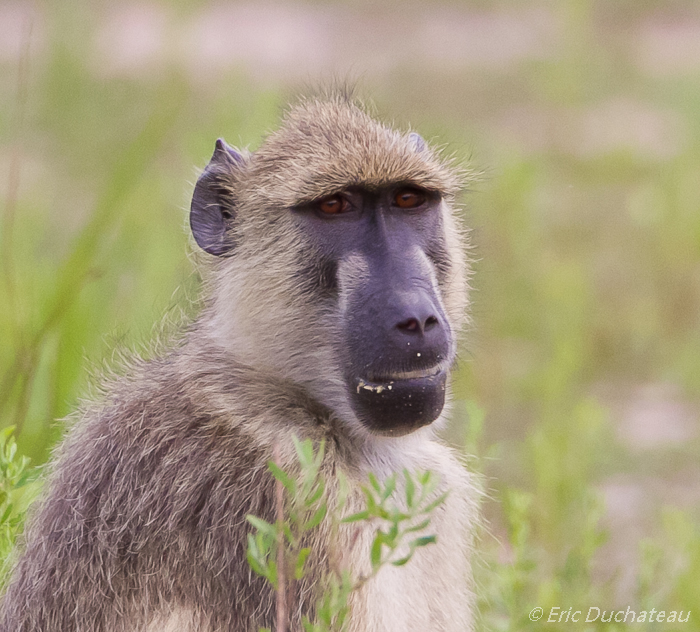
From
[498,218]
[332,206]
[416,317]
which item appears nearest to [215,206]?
[332,206]

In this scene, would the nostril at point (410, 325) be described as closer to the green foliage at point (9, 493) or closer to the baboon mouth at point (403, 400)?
the baboon mouth at point (403, 400)

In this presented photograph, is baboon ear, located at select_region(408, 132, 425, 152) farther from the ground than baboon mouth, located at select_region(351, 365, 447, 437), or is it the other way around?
baboon ear, located at select_region(408, 132, 425, 152)

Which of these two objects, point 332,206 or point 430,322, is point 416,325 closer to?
point 430,322

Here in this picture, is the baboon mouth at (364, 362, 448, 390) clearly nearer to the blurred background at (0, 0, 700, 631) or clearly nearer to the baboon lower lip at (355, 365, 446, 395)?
the baboon lower lip at (355, 365, 446, 395)

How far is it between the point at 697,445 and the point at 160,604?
5189mm

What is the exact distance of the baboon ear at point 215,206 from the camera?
3723 mm

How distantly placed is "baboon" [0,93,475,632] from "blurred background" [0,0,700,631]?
0.28m

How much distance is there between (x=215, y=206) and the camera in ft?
12.3

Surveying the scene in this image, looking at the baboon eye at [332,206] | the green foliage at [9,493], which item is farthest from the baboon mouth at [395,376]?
the green foliage at [9,493]

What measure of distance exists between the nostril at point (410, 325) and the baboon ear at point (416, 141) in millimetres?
874

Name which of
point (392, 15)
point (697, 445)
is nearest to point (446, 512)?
point (697, 445)

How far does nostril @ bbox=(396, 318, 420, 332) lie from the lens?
3.11 meters

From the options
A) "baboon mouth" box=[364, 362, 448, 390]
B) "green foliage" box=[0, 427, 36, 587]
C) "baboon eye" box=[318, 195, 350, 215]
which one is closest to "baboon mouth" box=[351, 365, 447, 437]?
"baboon mouth" box=[364, 362, 448, 390]

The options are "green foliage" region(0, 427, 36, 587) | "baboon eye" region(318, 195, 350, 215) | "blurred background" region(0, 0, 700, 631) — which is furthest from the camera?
"blurred background" region(0, 0, 700, 631)
